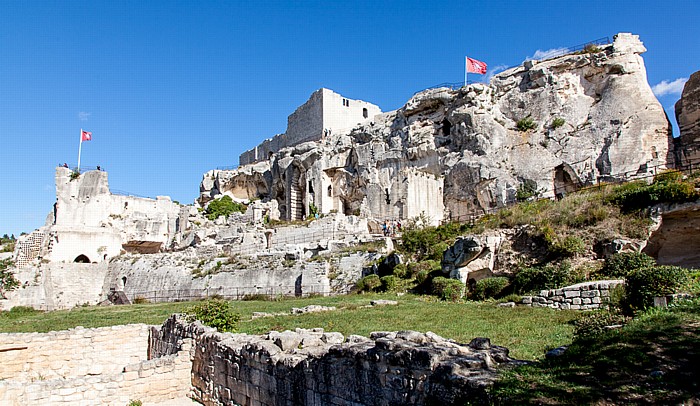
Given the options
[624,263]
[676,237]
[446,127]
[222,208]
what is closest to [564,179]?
[446,127]

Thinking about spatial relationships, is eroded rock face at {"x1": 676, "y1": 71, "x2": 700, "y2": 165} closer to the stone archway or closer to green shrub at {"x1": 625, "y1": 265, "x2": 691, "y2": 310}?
the stone archway

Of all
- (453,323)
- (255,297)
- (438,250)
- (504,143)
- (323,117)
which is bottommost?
(255,297)

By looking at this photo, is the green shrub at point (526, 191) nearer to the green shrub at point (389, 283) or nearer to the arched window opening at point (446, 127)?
the arched window opening at point (446, 127)

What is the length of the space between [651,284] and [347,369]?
23.4 feet

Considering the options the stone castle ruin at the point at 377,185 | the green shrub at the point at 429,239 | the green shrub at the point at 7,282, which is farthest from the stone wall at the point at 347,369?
the green shrub at the point at 7,282

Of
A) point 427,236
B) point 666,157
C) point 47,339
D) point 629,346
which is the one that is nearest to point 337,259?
point 427,236

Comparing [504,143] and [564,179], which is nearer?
[564,179]

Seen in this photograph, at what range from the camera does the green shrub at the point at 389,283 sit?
21.0 metres

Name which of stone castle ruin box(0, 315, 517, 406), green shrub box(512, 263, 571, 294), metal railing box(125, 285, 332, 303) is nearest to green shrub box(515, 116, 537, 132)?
metal railing box(125, 285, 332, 303)

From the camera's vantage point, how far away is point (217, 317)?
11.5 m

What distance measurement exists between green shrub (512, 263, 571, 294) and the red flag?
29357mm

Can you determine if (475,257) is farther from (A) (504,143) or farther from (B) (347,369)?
(A) (504,143)

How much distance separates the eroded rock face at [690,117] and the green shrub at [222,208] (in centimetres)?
4238

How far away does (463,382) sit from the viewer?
426 centimetres
